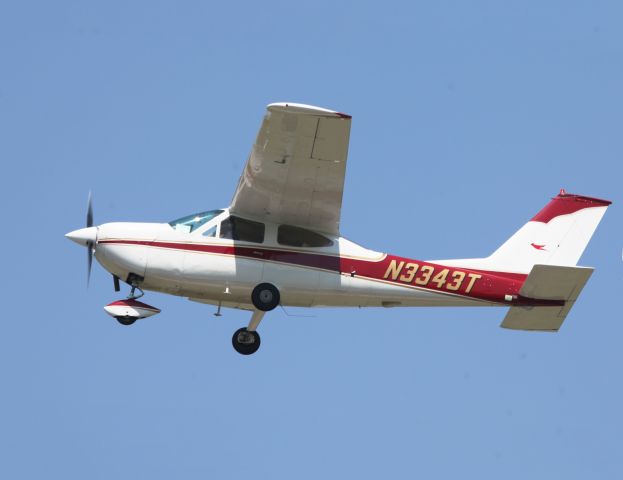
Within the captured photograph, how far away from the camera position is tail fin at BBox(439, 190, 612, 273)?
18219mm

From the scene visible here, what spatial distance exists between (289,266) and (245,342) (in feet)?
5.41

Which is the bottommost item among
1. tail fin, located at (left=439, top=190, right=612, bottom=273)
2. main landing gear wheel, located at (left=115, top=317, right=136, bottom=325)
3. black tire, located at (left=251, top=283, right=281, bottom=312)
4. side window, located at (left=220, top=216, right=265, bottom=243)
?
main landing gear wheel, located at (left=115, top=317, right=136, bottom=325)

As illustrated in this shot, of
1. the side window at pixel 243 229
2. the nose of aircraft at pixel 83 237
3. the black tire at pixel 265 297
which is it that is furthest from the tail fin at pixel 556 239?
the nose of aircraft at pixel 83 237

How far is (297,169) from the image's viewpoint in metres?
16.4

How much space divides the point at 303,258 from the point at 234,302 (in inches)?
53.5

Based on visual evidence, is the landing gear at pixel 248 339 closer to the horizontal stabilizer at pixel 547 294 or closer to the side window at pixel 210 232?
the side window at pixel 210 232

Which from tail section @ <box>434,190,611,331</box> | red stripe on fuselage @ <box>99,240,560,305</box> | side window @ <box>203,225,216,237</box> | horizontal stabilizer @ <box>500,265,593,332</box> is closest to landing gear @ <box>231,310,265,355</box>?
red stripe on fuselage @ <box>99,240,560,305</box>

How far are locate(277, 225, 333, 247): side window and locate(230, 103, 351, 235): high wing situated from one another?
98mm

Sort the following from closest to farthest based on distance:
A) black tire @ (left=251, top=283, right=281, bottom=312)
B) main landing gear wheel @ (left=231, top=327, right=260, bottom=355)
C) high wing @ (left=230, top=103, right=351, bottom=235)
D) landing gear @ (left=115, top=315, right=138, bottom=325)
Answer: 1. high wing @ (left=230, top=103, right=351, bottom=235)
2. landing gear @ (left=115, top=315, right=138, bottom=325)
3. black tire @ (left=251, top=283, right=281, bottom=312)
4. main landing gear wheel @ (left=231, top=327, right=260, bottom=355)

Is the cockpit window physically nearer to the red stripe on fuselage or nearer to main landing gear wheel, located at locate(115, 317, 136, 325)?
the red stripe on fuselage

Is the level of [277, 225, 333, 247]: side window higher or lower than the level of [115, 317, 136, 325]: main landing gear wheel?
higher

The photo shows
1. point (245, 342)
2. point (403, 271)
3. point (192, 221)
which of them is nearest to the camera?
point (192, 221)

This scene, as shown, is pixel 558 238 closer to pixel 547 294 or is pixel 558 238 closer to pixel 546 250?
pixel 546 250

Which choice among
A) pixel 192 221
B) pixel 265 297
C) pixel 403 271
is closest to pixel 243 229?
pixel 192 221
